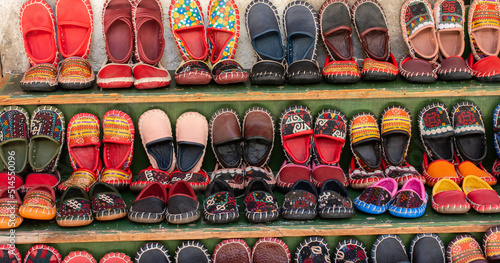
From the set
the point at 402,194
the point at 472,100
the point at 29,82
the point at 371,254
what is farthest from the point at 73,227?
the point at 472,100

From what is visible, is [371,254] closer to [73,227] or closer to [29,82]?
[73,227]

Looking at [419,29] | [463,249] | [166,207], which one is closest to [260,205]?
[166,207]

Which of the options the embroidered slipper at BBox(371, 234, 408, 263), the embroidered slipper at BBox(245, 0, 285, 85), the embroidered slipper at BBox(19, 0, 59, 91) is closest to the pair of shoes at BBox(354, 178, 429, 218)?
the embroidered slipper at BBox(371, 234, 408, 263)

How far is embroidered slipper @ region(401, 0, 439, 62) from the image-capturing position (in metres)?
2.38

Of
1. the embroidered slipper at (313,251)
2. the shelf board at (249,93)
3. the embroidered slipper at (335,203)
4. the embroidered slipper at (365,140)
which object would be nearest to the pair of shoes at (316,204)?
the embroidered slipper at (335,203)

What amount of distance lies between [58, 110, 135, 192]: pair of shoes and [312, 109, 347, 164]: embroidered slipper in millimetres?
879

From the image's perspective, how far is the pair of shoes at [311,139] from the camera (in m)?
2.23

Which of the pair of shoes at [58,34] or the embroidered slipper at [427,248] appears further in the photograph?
the pair of shoes at [58,34]

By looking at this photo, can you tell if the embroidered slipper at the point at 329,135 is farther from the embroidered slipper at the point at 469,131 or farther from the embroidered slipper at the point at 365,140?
the embroidered slipper at the point at 469,131

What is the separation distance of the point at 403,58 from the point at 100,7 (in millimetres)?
1543

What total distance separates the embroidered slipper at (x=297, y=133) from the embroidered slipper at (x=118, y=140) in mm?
722

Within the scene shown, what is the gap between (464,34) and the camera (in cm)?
249

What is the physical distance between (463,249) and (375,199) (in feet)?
1.33

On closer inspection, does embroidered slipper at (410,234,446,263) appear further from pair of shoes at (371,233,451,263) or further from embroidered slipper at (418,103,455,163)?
embroidered slipper at (418,103,455,163)
